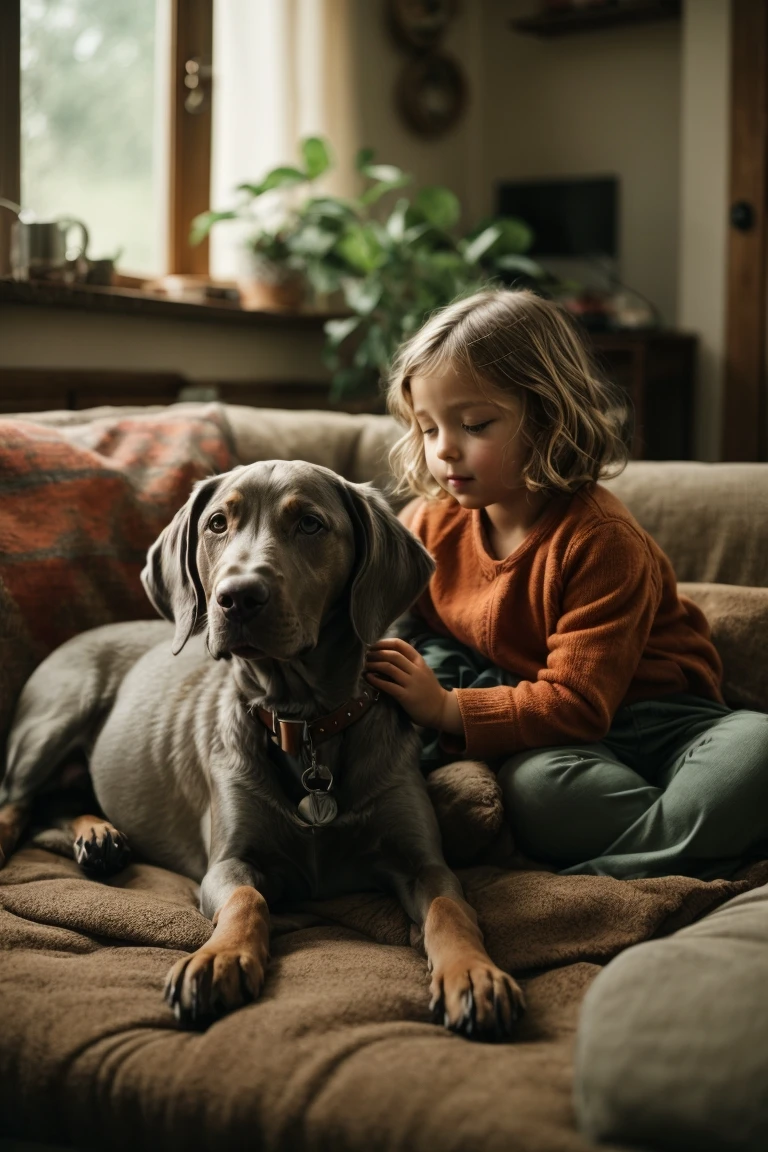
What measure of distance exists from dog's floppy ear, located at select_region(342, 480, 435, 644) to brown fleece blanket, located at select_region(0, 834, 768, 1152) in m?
0.45

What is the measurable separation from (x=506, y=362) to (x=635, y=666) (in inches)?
22.9

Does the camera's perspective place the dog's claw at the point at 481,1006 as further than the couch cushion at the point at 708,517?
No

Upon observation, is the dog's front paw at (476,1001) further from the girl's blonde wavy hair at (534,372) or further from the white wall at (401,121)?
the white wall at (401,121)

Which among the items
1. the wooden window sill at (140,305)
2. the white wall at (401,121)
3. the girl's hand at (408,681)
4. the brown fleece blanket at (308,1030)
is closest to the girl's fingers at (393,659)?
the girl's hand at (408,681)

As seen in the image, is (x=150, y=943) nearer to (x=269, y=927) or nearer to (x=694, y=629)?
(x=269, y=927)

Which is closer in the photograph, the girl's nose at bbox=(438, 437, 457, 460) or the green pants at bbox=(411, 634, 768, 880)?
the green pants at bbox=(411, 634, 768, 880)

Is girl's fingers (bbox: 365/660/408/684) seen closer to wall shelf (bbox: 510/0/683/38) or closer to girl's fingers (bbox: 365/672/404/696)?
girl's fingers (bbox: 365/672/404/696)

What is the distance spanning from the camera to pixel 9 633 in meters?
2.14

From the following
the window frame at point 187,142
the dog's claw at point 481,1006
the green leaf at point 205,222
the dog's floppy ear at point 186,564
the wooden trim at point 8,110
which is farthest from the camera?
the window frame at point 187,142

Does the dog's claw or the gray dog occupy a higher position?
the gray dog

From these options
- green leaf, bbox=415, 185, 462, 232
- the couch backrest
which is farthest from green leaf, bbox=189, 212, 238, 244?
the couch backrest

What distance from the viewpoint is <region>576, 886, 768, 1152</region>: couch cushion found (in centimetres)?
110

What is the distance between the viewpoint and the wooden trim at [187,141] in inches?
167

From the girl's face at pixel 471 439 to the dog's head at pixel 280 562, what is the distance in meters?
0.22
